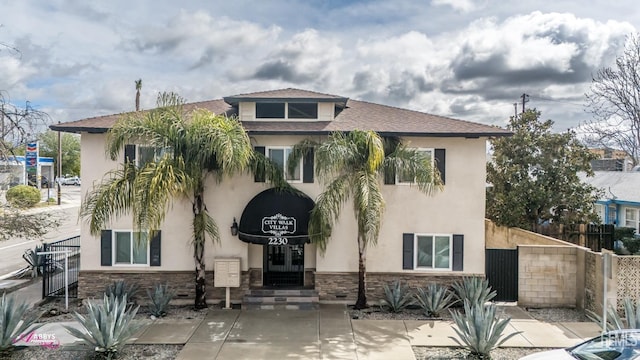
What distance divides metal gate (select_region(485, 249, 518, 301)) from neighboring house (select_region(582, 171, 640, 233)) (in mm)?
12917

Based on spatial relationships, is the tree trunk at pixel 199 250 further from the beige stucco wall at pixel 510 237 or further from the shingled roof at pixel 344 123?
the beige stucco wall at pixel 510 237

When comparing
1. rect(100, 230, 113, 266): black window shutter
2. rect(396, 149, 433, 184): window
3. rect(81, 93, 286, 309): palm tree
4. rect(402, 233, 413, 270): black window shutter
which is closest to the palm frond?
rect(81, 93, 286, 309): palm tree

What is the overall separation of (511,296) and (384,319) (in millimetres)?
5210

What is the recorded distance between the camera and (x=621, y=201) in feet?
86.0

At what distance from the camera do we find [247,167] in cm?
1538

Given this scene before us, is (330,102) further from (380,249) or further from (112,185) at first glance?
(112,185)

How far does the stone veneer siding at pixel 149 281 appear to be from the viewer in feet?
51.2

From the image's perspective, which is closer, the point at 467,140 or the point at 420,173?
the point at 420,173

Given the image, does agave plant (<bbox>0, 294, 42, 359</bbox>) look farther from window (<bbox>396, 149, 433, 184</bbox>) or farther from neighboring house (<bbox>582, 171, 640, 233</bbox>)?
neighboring house (<bbox>582, 171, 640, 233</bbox>)

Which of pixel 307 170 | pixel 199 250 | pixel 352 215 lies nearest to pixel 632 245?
pixel 352 215

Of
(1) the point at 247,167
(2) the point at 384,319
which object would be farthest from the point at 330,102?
(2) the point at 384,319

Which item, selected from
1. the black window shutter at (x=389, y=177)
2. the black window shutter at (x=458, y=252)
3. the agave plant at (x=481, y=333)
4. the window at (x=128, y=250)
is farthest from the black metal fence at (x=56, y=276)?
the black window shutter at (x=458, y=252)

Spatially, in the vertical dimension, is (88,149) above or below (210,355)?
above

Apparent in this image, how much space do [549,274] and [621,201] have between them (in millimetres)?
14931
